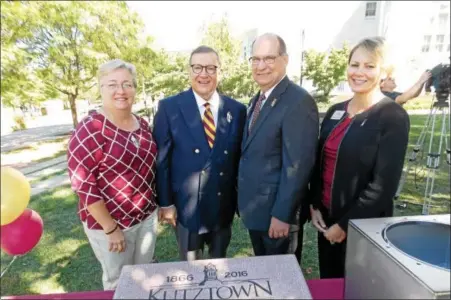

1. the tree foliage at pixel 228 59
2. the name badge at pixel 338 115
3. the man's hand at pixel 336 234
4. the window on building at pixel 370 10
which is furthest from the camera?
the window on building at pixel 370 10

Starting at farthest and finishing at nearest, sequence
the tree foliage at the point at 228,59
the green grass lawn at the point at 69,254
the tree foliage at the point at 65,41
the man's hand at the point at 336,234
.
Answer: the tree foliage at the point at 228,59
the tree foliage at the point at 65,41
the green grass lawn at the point at 69,254
the man's hand at the point at 336,234

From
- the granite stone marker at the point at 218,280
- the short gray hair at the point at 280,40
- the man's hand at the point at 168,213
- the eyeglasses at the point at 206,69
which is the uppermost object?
the short gray hair at the point at 280,40

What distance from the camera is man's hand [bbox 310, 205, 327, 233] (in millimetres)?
1938

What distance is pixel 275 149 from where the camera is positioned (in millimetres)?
1902

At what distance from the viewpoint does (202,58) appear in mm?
2100

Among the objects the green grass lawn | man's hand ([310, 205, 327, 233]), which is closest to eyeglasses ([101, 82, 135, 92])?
man's hand ([310, 205, 327, 233])

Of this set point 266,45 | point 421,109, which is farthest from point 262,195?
point 421,109

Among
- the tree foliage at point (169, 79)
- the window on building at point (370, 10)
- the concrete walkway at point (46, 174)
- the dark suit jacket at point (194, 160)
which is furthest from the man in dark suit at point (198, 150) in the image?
the window on building at point (370, 10)

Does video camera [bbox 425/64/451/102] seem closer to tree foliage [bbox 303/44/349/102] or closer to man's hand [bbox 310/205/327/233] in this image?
man's hand [bbox 310/205/327/233]

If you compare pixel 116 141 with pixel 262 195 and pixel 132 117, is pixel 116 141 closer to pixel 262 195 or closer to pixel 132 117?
pixel 132 117

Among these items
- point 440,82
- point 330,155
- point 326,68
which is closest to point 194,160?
point 330,155

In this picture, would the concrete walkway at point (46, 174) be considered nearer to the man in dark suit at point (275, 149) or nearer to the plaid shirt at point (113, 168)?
the plaid shirt at point (113, 168)

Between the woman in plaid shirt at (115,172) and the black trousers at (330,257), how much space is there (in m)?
1.22

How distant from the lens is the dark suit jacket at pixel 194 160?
2105 mm
